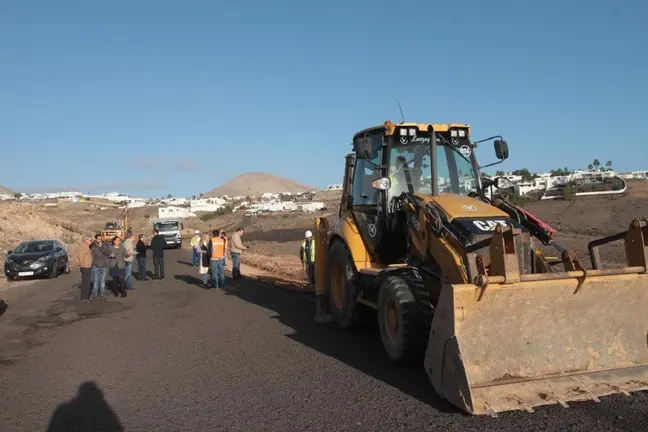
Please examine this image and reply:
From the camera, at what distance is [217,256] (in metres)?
15.7

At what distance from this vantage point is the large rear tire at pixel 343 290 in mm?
8367

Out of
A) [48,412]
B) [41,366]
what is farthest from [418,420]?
[41,366]

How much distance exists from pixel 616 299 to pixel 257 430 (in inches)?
142

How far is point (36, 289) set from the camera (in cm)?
1759

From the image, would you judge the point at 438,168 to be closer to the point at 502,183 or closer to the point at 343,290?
the point at 502,183

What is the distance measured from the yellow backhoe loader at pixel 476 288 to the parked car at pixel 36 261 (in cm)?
1554

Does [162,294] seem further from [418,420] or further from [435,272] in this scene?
[418,420]

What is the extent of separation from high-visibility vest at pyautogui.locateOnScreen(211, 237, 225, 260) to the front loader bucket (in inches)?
429

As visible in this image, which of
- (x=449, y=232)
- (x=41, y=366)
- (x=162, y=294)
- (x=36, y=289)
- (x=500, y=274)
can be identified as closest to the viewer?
(x=500, y=274)

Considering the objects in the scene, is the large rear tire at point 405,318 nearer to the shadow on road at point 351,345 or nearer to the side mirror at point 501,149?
the shadow on road at point 351,345

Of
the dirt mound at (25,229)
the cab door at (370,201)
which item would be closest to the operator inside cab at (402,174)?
the cab door at (370,201)

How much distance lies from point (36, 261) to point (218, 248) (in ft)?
28.4

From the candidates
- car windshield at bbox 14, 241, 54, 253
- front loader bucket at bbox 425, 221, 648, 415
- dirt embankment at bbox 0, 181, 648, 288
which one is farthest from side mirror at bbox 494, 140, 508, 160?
car windshield at bbox 14, 241, 54, 253

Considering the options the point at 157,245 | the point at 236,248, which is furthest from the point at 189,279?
the point at 236,248
